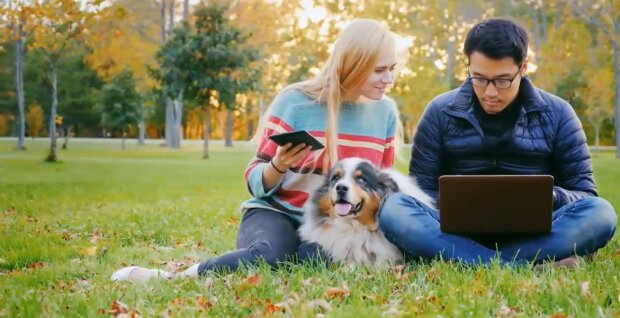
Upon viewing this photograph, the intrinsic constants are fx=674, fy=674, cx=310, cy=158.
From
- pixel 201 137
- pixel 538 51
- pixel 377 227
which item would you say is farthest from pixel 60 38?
pixel 201 137

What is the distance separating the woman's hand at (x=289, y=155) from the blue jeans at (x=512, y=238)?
0.48 m

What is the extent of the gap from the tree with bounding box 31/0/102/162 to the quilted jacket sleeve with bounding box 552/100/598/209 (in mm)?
7463

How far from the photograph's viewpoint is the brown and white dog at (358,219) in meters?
3.27

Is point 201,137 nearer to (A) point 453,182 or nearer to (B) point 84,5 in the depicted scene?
(B) point 84,5

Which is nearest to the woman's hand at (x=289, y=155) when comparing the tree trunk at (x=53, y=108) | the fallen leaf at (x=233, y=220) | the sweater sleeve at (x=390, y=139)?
the sweater sleeve at (x=390, y=139)

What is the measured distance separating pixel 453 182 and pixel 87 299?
1.58m

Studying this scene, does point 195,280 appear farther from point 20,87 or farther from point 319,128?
point 20,87

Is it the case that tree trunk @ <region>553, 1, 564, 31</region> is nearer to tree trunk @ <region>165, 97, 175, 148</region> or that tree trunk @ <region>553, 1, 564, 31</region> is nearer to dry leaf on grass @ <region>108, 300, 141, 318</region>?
tree trunk @ <region>165, 97, 175, 148</region>

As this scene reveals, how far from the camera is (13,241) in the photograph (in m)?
4.58

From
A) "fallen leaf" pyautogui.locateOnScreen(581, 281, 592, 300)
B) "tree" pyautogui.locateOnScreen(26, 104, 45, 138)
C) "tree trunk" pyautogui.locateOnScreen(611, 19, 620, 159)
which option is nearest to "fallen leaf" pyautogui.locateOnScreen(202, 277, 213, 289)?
"fallen leaf" pyautogui.locateOnScreen(581, 281, 592, 300)

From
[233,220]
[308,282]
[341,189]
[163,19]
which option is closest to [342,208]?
[341,189]

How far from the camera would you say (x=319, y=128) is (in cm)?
362

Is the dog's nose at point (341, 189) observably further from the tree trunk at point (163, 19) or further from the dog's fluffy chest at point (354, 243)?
the tree trunk at point (163, 19)

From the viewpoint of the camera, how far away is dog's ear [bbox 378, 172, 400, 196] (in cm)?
336
